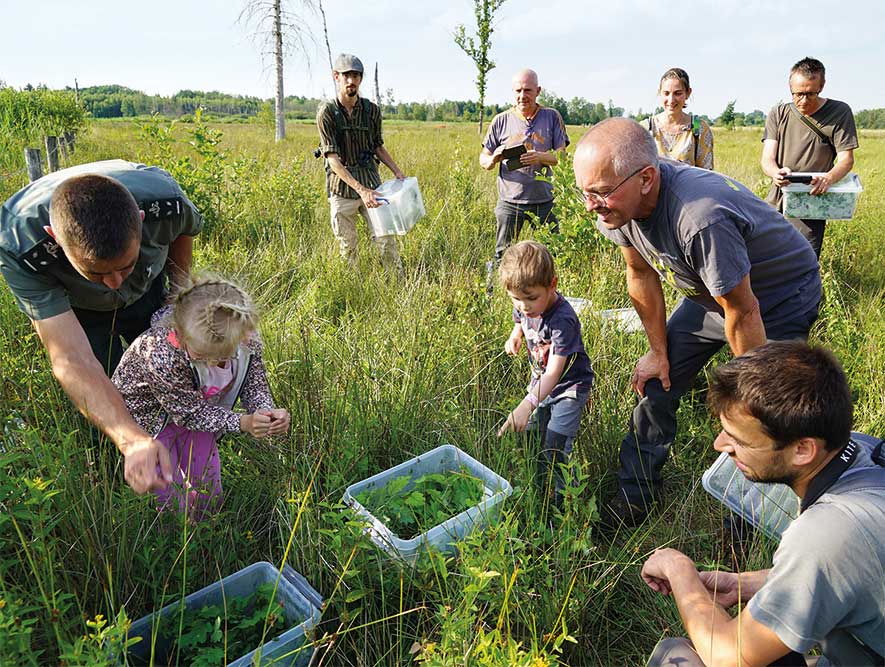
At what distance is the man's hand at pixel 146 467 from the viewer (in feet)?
5.64

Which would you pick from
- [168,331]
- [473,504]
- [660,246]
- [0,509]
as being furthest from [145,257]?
[660,246]

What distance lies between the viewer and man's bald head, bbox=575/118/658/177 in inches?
82.0

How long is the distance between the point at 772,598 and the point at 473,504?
3.23 ft

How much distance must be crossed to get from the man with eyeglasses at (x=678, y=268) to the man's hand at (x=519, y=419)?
0.50m

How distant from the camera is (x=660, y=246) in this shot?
2.28 metres

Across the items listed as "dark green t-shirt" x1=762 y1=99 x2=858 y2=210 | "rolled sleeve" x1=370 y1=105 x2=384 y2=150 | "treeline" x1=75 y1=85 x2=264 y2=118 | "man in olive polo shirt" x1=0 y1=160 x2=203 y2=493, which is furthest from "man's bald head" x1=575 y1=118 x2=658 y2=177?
"treeline" x1=75 y1=85 x2=264 y2=118

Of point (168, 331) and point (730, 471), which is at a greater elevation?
point (168, 331)

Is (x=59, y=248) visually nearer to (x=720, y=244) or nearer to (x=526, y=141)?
(x=720, y=244)

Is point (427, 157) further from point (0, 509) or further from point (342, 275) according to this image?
point (0, 509)

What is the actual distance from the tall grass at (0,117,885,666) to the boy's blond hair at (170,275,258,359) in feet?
1.58

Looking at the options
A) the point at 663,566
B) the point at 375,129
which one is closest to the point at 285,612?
the point at 663,566

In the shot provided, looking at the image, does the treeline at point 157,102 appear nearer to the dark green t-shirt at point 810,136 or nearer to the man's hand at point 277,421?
the dark green t-shirt at point 810,136

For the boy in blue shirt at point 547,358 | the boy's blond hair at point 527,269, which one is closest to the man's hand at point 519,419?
the boy in blue shirt at point 547,358

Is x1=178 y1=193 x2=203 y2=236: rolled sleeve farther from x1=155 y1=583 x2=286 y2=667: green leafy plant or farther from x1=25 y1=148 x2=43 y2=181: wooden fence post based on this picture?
x1=25 y1=148 x2=43 y2=181: wooden fence post
